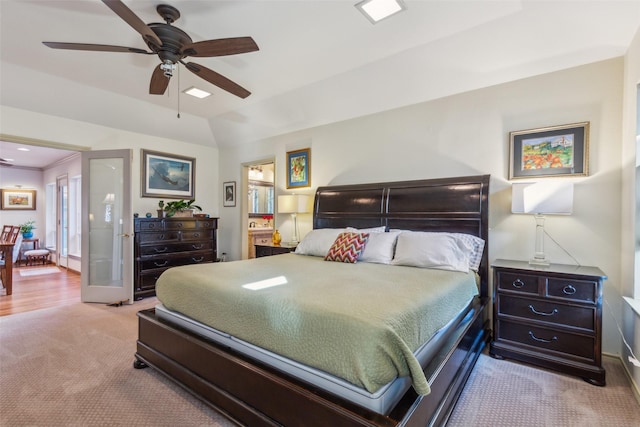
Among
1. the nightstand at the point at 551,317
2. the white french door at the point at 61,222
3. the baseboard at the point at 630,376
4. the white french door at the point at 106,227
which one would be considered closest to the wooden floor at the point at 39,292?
the white french door at the point at 106,227

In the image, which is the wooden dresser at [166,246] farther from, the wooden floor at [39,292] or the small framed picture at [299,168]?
the small framed picture at [299,168]

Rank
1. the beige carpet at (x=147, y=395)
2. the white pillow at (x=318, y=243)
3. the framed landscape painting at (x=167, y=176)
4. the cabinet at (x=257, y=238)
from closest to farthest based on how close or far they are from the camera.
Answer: the beige carpet at (x=147, y=395), the white pillow at (x=318, y=243), the framed landscape painting at (x=167, y=176), the cabinet at (x=257, y=238)

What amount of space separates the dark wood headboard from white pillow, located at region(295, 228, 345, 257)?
456 millimetres

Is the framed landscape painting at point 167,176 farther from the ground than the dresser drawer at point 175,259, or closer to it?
farther from the ground

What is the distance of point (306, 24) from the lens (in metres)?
2.52

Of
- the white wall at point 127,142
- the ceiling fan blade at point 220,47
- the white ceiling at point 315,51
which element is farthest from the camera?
the white wall at point 127,142

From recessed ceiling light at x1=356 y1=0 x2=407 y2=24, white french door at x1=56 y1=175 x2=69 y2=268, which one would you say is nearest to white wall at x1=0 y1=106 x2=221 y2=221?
A: white french door at x1=56 y1=175 x2=69 y2=268

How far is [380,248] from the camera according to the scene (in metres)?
2.96

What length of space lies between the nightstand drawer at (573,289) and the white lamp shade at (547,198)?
0.55 meters

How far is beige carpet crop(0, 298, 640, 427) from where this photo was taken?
1.82 meters

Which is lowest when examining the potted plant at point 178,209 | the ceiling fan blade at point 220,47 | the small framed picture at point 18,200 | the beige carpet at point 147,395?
the beige carpet at point 147,395

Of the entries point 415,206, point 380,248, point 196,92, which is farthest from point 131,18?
point 415,206

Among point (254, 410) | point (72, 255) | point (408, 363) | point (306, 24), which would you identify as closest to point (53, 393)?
point (254, 410)

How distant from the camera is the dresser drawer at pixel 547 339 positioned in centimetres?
222
